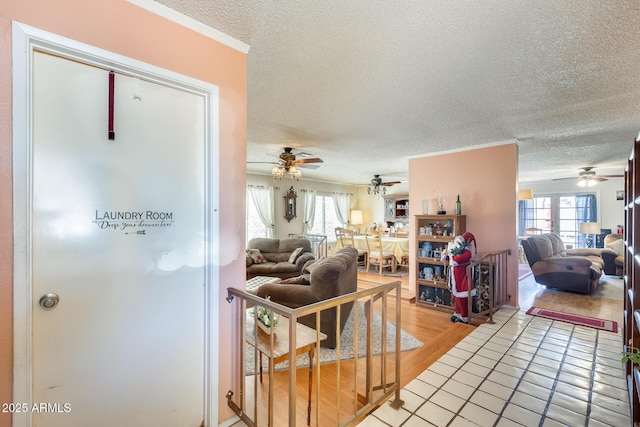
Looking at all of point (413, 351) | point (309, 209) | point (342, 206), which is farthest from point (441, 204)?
point (342, 206)

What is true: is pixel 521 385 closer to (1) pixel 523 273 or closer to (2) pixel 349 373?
(2) pixel 349 373

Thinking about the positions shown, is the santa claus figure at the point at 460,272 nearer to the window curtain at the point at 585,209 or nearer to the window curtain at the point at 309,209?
the window curtain at the point at 309,209

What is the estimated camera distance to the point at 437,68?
2.06 metres

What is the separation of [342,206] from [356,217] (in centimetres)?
61

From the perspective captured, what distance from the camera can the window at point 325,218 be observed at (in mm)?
8249

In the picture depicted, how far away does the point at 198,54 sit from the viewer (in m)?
1.61

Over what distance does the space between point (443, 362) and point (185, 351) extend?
7.31ft

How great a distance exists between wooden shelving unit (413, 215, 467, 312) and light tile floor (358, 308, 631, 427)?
3.64 feet

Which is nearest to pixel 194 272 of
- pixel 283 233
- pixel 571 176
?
pixel 283 233

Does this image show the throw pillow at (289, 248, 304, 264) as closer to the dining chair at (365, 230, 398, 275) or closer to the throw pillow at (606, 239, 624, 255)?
the dining chair at (365, 230, 398, 275)

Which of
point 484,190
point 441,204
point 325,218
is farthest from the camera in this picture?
point 325,218

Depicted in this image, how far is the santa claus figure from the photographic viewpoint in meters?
3.57

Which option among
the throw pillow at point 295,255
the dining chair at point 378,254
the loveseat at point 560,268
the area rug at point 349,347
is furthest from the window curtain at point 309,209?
the loveseat at point 560,268

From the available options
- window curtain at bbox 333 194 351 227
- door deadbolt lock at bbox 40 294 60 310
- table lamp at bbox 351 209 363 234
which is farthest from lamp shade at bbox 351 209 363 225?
door deadbolt lock at bbox 40 294 60 310
